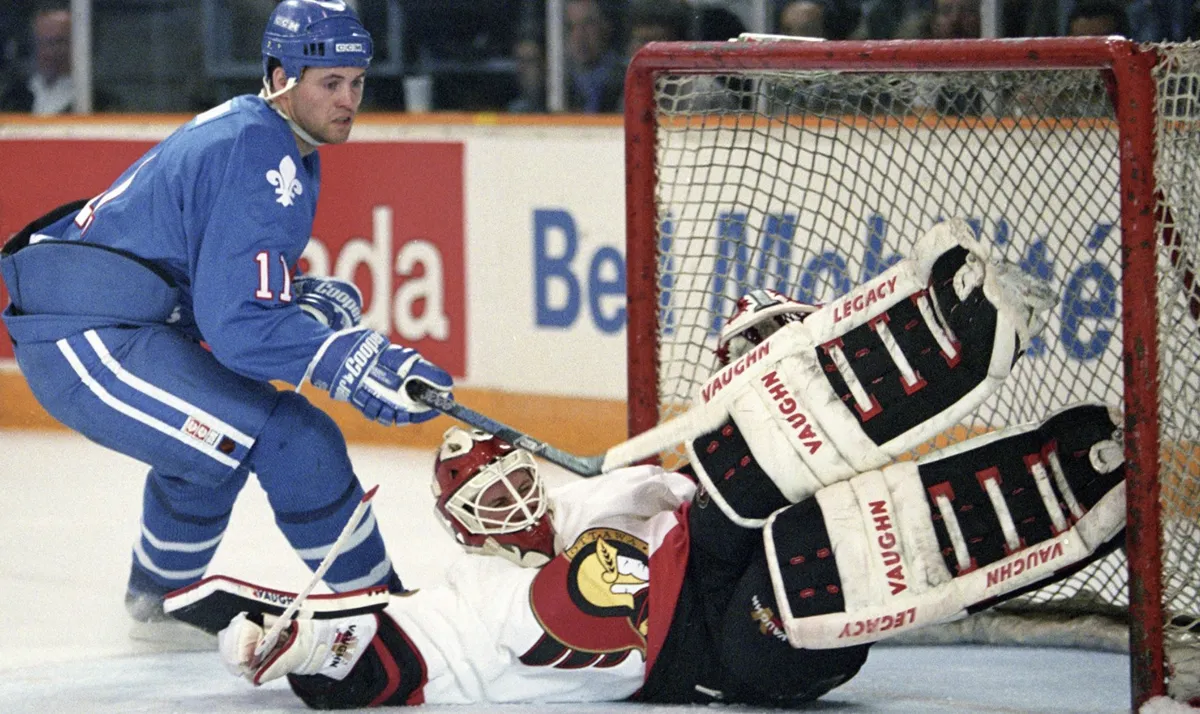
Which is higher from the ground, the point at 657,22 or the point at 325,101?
the point at 657,22

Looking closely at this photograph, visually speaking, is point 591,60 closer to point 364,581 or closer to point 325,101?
point 325,101

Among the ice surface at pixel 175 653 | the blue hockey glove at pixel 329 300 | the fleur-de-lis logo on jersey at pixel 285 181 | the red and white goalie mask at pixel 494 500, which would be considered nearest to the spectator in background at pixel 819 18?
the ice surface at pixel 175 653

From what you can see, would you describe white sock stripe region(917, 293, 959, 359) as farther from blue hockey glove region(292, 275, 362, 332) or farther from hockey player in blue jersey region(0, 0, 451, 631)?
blue hockey glove region(292, 275, 362, 332)

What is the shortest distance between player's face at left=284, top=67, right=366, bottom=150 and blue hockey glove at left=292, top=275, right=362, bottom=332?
0.88 ft

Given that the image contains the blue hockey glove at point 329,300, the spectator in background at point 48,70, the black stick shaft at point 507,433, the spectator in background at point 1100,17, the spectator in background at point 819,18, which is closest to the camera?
the black stick shaft at point 507,433

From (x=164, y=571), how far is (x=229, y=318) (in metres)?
0.60

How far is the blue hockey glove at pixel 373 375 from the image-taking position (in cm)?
244

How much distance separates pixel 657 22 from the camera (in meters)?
4.47

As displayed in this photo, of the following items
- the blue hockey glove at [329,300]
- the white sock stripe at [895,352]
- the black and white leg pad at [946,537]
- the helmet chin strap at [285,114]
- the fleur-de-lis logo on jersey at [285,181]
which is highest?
the helmet chin strap at [285,114]

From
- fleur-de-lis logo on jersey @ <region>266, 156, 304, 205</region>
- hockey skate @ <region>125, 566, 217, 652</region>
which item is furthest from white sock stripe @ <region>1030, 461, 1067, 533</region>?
hockey skate @ <region>125, 566, 217, 652</region>

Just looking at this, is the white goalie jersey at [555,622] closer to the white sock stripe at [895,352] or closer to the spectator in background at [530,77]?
the white sock stripe at [895,352]

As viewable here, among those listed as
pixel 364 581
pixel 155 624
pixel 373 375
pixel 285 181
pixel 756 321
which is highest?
pixel 285 181

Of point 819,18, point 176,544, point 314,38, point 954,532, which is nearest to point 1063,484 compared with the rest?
point 954,532

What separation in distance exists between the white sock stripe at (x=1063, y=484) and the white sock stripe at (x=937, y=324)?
19cm
